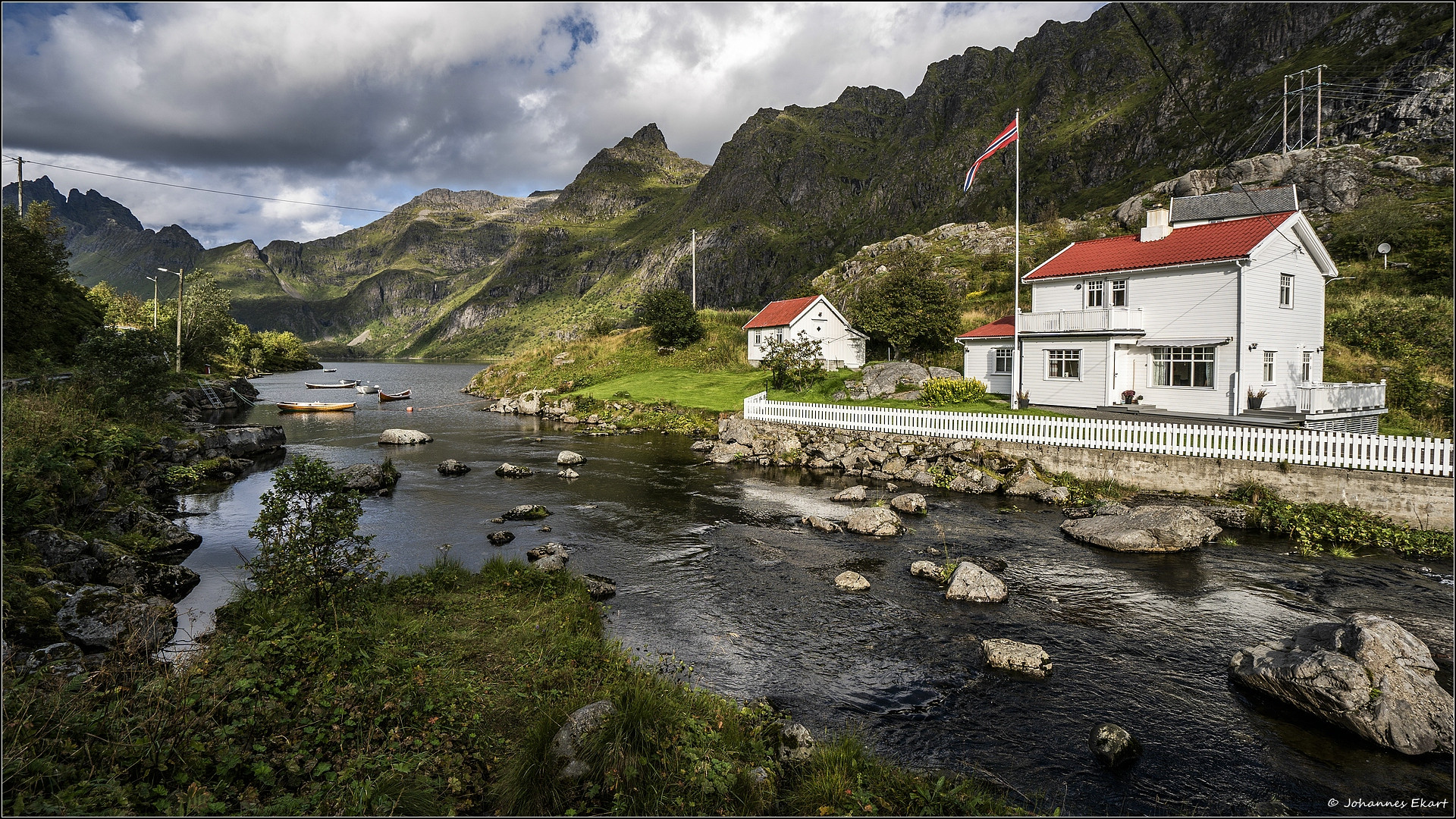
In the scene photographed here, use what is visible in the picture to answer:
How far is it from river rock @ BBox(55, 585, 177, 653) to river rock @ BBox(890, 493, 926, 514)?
60.3ft

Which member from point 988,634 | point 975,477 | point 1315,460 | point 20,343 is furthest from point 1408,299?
point 20,343

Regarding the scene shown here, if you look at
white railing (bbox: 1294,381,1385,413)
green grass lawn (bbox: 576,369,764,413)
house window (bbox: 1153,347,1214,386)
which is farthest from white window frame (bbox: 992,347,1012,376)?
green grass lawn (bbox: 576,369,764,413)

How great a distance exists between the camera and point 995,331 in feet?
121

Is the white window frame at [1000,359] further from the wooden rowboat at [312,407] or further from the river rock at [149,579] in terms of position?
the wooden rowboat at [312,407]

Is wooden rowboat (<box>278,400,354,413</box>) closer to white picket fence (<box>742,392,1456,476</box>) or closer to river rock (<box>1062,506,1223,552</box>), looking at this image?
white picket fence (<box>742,392,1456,476</box>)

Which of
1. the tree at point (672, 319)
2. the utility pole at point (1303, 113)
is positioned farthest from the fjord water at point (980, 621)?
the utility pole at point (1303, 113)

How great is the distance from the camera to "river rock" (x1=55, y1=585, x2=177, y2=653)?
938 cm

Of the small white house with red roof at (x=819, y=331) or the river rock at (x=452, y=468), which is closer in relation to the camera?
the river rock at (x=452, y=468)

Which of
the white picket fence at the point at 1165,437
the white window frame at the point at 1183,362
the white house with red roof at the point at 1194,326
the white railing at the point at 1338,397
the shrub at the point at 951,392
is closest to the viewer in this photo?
the white picket fence at the point at 1165,437

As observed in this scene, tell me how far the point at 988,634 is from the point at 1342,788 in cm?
493

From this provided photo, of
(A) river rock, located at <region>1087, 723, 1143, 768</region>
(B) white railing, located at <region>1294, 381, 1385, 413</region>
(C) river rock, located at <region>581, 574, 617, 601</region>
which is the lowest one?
(A) river rock, located at <region>1087, 723, 1143, 768</region>

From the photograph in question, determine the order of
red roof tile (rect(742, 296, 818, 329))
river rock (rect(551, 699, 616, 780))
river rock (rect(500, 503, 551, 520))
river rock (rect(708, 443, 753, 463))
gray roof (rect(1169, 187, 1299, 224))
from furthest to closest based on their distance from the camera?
red roof tile (rect(742, 296, 818, 329)) < gray roof (rect(1169, 187, 1299, 224)) < river rock (rect(708, 443, 753, 463)) < river rock (rect(500, 503, 551, 520)) < river rock (rect(551, 699, 616, 780))

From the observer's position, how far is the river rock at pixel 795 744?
7.49m

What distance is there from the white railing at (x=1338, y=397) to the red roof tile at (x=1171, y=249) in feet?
21.0
